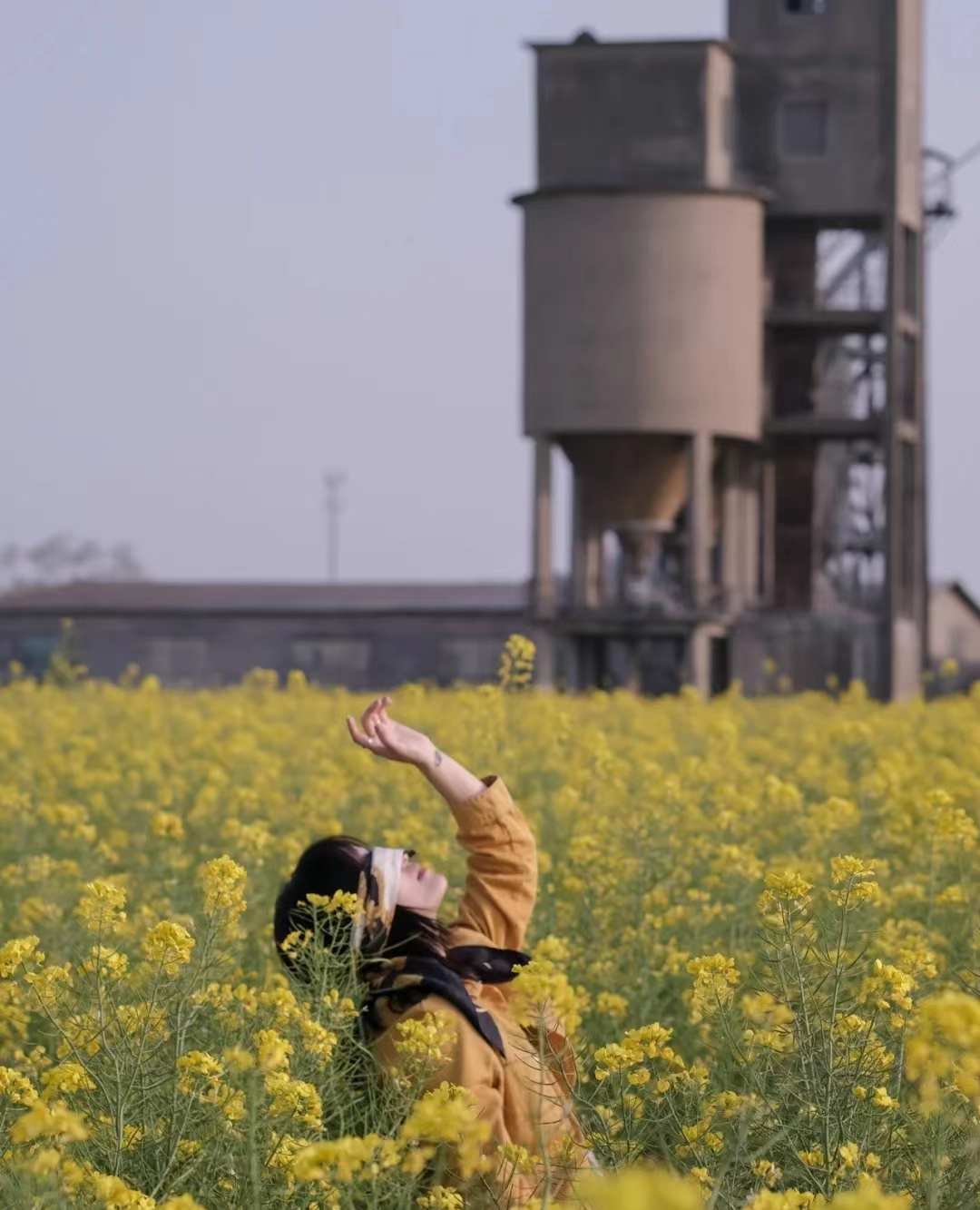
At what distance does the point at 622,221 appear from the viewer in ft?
95.1

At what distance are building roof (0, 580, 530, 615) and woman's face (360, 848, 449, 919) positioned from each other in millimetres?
33242

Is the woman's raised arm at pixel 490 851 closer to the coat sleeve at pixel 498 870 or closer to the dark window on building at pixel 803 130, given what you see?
the coat sleeve at pixel 498 870

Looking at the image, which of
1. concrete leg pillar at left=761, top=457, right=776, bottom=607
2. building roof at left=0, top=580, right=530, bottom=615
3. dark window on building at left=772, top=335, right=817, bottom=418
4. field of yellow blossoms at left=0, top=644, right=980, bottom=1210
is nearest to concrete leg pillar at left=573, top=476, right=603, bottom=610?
concrete leg pillar at left=761, top=457, right=776, bottom=607

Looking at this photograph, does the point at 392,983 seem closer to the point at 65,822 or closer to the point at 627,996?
the point at 627,996

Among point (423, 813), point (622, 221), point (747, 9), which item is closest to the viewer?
point (423, 813)

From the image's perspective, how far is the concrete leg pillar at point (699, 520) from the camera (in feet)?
93.7

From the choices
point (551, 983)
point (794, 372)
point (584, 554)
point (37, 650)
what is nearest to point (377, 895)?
point (551, 983)

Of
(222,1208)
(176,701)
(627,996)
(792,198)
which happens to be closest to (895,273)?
(792,198)

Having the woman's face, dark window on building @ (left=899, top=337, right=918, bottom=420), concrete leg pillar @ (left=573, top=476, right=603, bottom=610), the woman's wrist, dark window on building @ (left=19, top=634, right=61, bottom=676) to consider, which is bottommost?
dark window on building @ (left=19, top=634, right=61, bottom=676)

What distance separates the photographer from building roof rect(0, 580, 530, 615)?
38844 mm

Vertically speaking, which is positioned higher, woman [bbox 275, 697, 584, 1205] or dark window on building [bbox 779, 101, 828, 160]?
dark window on building [bbox 779, 101, 828, 160]

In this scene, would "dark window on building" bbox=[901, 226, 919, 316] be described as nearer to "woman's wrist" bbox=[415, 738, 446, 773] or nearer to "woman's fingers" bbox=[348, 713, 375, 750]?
"woman's wrist" bbox=[415, 738, 446, 773]

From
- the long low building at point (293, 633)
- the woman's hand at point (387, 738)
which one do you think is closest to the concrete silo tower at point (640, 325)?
the long low building at point (293, 633)

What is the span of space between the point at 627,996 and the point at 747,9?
26928 millimetres
